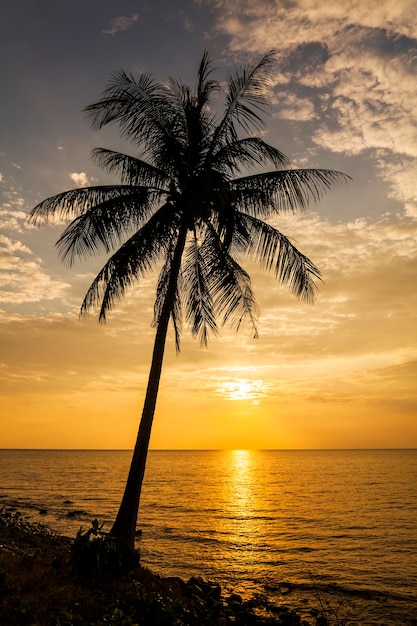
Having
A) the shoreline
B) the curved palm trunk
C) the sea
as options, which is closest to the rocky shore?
the shoreline

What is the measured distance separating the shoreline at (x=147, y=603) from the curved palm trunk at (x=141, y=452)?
3.65ft

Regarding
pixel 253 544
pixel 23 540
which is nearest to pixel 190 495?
pixel 253 544

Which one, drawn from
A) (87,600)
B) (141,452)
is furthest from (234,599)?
(87,600)

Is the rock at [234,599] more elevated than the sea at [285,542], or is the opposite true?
the rock at [234,599]

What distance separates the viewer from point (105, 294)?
1287 cm

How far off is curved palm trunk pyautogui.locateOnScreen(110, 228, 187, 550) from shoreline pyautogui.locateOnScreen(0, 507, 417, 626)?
3.65 feet

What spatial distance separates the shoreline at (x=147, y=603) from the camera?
6.67m

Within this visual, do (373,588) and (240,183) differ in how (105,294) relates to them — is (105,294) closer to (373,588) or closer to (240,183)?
(240,183)

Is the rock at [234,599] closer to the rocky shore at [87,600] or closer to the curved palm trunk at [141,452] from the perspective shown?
the rocky shore at [87,600]

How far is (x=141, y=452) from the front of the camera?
11.1 metres

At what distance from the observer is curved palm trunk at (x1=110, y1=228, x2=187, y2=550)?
10648mm

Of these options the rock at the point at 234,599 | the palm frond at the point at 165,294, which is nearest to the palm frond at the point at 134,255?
the palm frond at the point at 165,294

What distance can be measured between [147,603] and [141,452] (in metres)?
4.13

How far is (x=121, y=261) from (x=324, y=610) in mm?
11670
